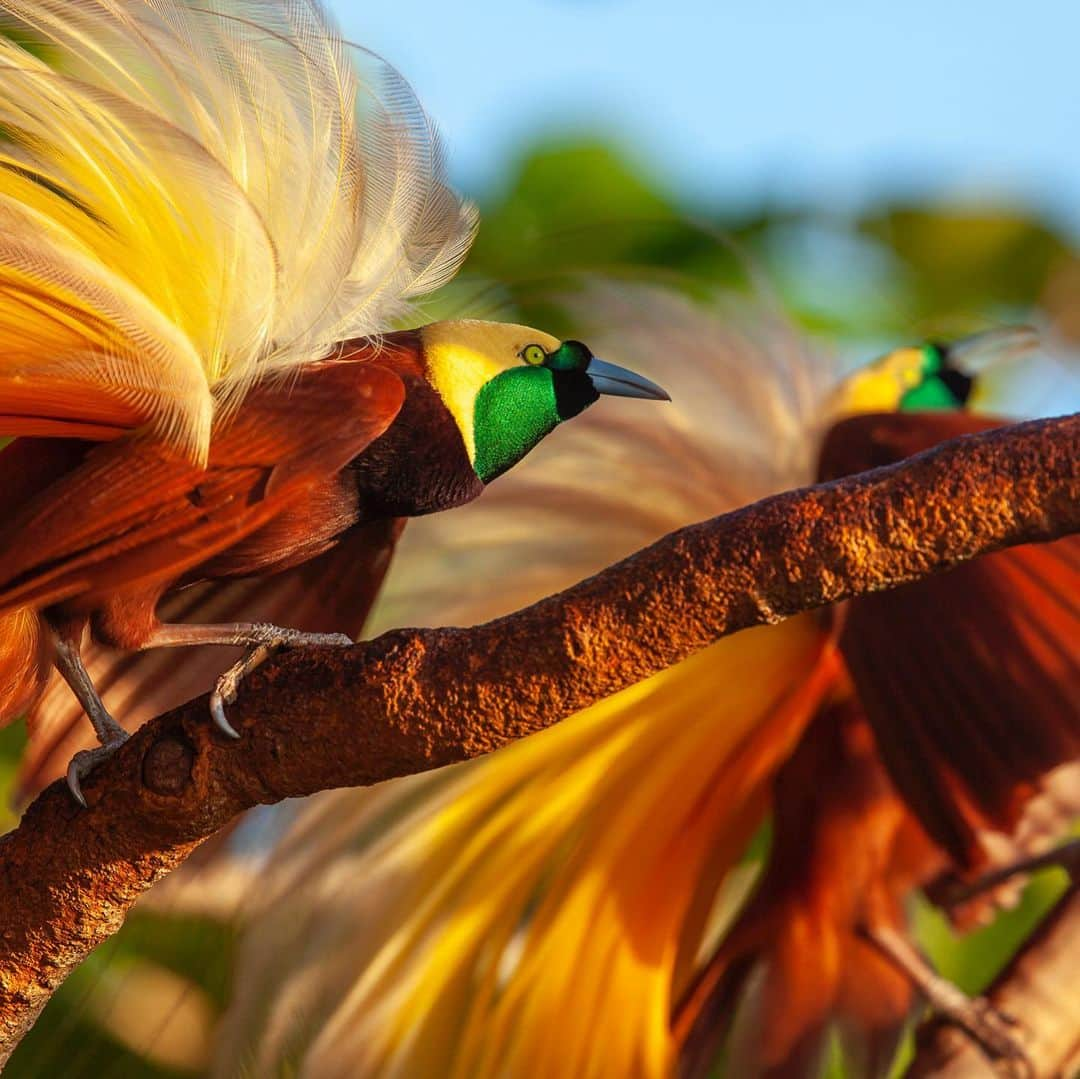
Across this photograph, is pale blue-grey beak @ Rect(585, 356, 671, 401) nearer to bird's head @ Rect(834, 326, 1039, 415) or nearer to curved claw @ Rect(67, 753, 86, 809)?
curved claw @ Rect(67, 753, 86, 809)

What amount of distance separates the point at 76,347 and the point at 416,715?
1.62 ft

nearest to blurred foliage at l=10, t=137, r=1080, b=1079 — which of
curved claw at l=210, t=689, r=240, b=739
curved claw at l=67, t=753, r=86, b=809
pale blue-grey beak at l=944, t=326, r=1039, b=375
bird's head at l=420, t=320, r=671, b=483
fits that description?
pale blue-grey beak at l=944, t=326, r=1039, b=375

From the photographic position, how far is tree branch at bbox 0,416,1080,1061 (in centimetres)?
144

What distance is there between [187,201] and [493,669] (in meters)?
0.61

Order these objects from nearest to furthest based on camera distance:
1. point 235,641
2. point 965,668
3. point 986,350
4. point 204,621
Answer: point 235,641
point 204,621
point 965,668
point 986,350

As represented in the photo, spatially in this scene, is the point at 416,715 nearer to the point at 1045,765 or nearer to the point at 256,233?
the point at 256,233

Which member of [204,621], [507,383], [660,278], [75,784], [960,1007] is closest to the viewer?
[75,784]

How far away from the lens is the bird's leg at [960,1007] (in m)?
2.44

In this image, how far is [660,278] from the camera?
9.49ft

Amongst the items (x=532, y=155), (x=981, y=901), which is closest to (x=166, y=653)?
(x=981, y=901)

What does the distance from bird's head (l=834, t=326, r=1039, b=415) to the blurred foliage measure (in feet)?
0.39

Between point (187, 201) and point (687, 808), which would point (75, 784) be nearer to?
point (187, 201)

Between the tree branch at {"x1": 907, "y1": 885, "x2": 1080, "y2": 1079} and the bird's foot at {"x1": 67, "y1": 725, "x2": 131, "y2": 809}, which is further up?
the bird's foot at {"x1": 67, "y1": 725, "x2": 131, "y2": 809}

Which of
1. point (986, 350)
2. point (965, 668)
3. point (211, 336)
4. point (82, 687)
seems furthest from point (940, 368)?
point (82, 687)
